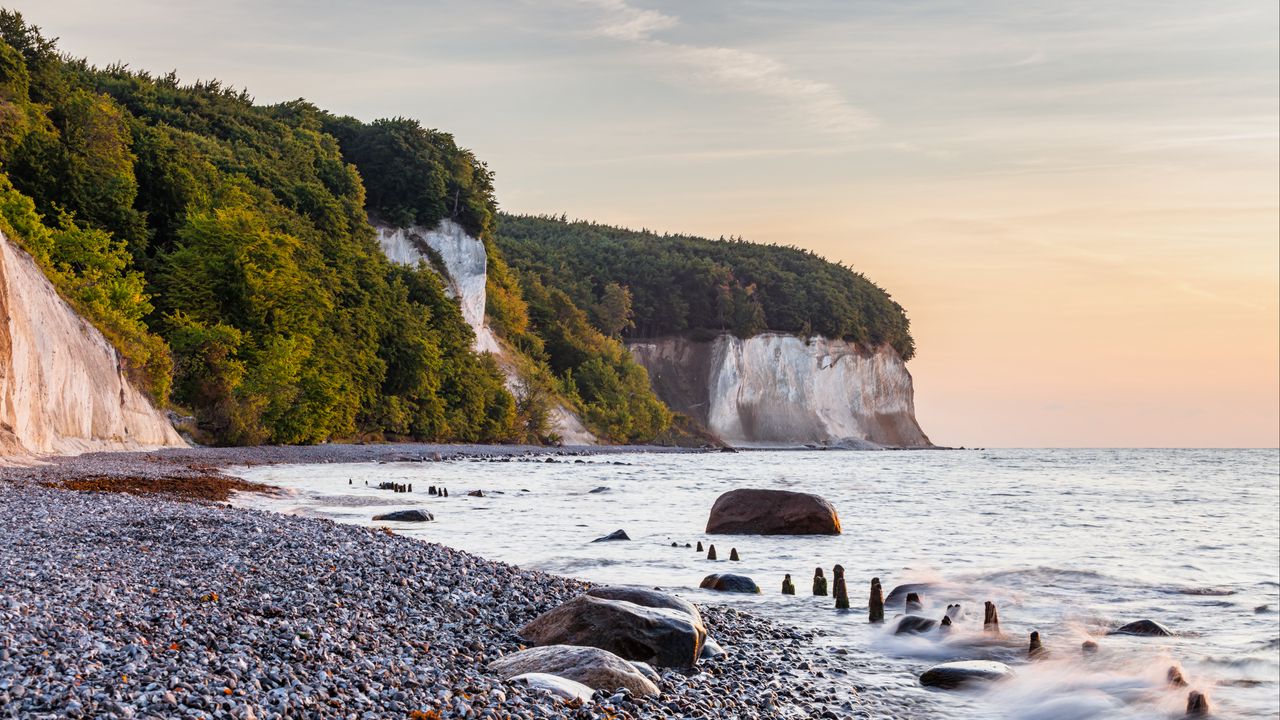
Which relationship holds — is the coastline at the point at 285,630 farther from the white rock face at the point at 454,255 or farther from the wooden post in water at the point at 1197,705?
the white rock face at the point at 454,255

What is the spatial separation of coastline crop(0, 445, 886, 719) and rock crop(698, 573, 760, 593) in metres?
2.29

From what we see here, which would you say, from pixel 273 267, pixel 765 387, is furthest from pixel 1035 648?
pixel 765 387

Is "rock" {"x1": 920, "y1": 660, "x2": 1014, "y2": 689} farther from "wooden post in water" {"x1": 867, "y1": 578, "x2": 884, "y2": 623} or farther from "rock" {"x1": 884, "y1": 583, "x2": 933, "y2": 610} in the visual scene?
"rock" {"x1": 884, "y1": 583, "x2": 933, "y2": 610}

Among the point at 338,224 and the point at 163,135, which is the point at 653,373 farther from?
the point at 163,135

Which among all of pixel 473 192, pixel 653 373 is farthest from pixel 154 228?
pixel 653 373

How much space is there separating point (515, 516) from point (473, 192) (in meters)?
64.7

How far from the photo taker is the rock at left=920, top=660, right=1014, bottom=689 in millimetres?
10211

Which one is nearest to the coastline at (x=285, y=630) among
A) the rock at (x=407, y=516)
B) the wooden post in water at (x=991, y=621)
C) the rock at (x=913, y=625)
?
the rock at (x=913, y=625)

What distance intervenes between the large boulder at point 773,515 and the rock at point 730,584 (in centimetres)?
746

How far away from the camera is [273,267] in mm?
53406

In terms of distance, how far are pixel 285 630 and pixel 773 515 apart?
15.5 m

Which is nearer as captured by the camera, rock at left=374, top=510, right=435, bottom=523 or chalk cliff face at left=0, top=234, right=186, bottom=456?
rock at left=374, top=510, right=435, bottom=523

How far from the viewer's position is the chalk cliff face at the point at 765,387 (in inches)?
5005

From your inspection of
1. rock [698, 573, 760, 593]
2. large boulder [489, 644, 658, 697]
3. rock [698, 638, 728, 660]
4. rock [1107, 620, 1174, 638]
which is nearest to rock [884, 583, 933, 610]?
rock [698, 573, 760, 593]
